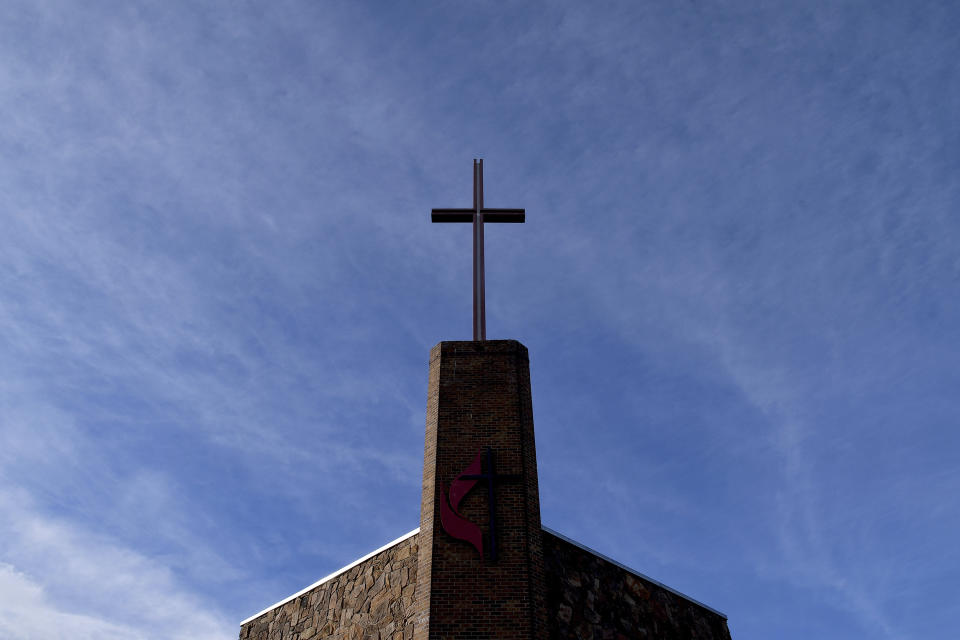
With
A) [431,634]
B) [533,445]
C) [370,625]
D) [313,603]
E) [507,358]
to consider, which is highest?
[507,358]

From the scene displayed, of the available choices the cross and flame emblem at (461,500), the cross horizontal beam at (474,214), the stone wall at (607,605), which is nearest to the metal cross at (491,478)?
the cross and flame emblem at (461,500)

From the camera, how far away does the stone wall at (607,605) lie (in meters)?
15.1

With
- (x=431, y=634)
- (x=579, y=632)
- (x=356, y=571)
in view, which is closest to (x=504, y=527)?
(x=431, y=634)

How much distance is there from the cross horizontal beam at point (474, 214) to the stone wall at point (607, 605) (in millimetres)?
7581

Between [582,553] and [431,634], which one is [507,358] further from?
[431,634]

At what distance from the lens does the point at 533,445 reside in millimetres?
14883

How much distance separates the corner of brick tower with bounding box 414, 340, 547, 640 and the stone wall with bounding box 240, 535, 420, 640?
170 centimetres

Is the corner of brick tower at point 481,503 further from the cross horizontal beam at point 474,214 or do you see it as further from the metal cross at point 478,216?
the cross horizontal beam at point 474,214

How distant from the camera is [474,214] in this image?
19.0m

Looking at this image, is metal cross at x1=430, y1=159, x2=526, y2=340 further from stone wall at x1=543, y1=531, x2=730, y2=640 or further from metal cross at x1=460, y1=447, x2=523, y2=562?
stone wall at x1=543, y1=531, x2=730, y2=640

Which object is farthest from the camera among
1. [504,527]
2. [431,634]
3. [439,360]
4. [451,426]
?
[439,360]

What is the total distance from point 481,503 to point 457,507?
16.9 inches

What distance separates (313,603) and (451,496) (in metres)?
5.79

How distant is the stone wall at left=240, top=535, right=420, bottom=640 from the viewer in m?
15.1
